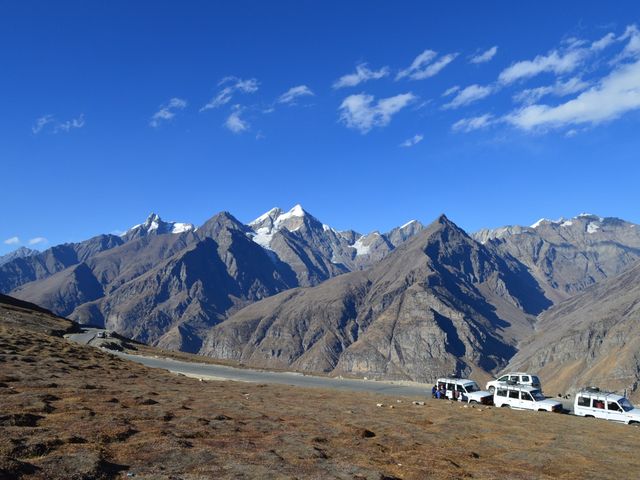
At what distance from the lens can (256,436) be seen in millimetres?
19234

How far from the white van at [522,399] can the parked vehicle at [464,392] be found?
0.89m

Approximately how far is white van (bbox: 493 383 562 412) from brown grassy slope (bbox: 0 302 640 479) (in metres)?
3.62

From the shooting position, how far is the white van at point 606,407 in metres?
32.8

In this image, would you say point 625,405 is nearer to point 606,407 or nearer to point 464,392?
point 606,407

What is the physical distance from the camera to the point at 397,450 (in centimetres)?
1964

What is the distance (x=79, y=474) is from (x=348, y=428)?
13021 millimetres

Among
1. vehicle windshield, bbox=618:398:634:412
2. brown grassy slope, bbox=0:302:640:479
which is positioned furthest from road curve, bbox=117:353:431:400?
vehicle windshield, bbox=618:398:634:412

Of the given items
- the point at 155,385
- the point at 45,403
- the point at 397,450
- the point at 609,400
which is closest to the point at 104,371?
the point at 155,385

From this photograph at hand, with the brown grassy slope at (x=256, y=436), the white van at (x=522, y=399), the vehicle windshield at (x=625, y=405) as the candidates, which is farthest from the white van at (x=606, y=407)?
the brown grassy slope at (x=256, y=436)

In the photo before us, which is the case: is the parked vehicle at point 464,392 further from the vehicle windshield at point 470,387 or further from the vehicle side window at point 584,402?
the vehicle side window at point 584,402

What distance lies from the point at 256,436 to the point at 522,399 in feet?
83.5

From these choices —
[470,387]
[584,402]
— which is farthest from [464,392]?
[584,402]

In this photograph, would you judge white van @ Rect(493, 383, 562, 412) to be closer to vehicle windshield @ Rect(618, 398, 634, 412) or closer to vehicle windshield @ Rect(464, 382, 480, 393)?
vehicle windshield @ Rect(464, 382, 480, 393)

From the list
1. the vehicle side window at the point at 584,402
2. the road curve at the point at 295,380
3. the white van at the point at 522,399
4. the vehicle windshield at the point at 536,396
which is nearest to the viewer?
the vehicle side window at the point at 584,402
